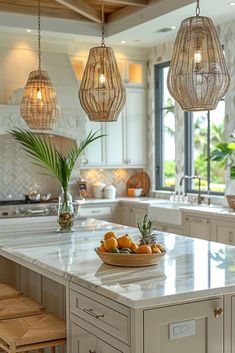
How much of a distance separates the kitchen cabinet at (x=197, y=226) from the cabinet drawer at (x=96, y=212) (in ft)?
4.70

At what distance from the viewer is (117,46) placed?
808cm

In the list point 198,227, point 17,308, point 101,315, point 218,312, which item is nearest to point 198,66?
point 218,312

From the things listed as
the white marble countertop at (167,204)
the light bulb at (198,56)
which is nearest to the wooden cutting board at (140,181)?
the white marble countertop at (167,204)

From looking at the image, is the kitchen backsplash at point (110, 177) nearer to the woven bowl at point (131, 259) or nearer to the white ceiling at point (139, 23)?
the white ceiling at point (139, 23)

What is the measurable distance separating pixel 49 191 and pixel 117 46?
7.46 ft

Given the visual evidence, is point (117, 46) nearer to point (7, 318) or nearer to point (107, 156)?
point (107, 156)

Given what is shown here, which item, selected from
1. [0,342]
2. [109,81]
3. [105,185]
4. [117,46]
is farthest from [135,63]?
[0,342]

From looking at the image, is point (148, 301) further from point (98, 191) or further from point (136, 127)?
point (136, 127)

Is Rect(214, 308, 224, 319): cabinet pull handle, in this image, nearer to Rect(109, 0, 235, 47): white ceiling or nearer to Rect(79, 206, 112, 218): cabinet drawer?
Rect(109, 0, 235, 47): white ceiling

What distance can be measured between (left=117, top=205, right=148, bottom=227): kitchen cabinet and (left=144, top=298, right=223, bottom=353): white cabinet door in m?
4.60

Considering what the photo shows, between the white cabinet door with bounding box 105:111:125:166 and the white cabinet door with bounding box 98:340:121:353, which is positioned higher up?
the white cabinet door with bounding box 105:111:125:166

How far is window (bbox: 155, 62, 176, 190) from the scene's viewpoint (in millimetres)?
8109

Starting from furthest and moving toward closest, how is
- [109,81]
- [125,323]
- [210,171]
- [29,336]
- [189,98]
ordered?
[210,171] → [109,81] → [189,98] → [29,336] → [125,323]

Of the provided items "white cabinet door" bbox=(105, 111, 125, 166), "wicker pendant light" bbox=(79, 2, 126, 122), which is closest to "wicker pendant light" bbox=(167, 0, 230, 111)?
"wicker pendant light" bbox=(79, 2, 126, 122)
